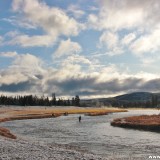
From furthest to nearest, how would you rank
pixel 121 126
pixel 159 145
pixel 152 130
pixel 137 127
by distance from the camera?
pixel 121 126 < pixel 137 127 < pixel 152 130 < pixel 159 145

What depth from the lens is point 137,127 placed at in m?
61.0

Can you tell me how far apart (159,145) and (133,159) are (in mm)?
9584

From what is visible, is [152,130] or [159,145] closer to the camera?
[159,145]

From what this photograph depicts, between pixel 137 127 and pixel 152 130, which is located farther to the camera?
pixel 137 127

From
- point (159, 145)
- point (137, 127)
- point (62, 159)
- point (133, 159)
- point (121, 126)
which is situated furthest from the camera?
point (121, 126)

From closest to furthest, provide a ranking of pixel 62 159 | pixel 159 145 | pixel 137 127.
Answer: pixel 62 159
pixel 159 145
pixel 137 127

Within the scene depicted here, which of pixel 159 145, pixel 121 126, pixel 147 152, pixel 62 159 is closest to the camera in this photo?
pixel 62 159

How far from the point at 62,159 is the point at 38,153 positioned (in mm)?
2792

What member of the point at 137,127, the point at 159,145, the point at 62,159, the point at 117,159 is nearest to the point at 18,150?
the point at 62,159

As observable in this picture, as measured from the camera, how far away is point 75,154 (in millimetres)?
27750

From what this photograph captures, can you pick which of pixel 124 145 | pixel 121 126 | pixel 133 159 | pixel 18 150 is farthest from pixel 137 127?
pixel 18 150

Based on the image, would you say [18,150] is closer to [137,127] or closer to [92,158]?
[92,158]

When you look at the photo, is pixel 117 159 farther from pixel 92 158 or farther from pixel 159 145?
pixel 159 145

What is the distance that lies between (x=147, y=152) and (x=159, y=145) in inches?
195
